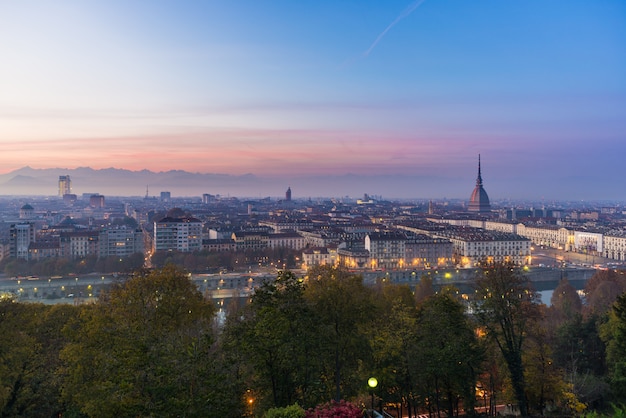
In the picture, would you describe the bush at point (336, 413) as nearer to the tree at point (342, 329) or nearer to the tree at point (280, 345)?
the tree at point (280, 345)

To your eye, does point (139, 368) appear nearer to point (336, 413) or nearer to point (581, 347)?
point (336, 413)

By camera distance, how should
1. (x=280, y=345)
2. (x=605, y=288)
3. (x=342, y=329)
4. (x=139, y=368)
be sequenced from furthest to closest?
(x=605, y=288)
(x=342, y=329)
(x=280, y=345)
(x=139, y=368)

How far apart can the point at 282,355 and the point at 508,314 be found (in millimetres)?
5519

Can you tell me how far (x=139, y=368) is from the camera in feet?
25.8

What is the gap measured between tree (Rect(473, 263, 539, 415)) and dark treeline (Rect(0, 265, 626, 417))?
0.03 m

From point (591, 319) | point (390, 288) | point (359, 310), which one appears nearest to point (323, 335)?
point (359, 310)

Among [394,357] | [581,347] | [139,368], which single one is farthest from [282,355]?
[581,347]

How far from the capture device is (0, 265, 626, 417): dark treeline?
7.94 m

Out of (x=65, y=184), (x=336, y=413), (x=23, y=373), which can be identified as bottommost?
(x=23, y=373)

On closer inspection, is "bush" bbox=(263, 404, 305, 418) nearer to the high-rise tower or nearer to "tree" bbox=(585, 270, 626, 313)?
"tree" bbox=(585, 270, 626, 313)

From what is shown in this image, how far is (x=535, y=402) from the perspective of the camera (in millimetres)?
12531

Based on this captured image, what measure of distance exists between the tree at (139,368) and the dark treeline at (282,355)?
2cm

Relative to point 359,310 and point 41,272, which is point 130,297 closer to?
point 359,310

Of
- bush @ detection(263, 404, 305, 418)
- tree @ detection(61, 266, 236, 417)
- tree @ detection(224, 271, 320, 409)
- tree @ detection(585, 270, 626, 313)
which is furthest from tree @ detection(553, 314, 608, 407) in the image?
tree @ detection(61, 266, 236, 417)
